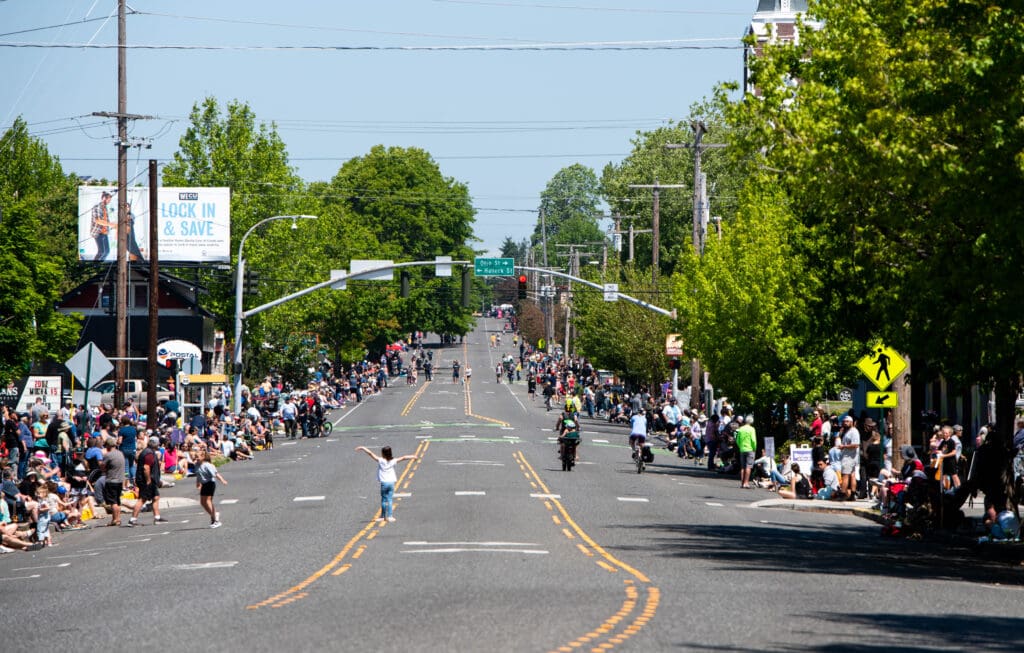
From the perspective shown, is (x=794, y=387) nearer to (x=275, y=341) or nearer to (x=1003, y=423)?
(x=1003, y=423)

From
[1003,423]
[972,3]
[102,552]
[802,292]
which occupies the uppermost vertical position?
[972,3]

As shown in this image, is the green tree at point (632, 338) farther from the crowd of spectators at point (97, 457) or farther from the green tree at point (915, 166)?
the green tree at point (915, 166)

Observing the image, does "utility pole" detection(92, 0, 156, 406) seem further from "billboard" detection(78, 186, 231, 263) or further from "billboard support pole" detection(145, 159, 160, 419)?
"billboard" detection(78, 186, 231, 263)

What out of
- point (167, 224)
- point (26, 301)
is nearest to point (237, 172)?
point (167, 224)

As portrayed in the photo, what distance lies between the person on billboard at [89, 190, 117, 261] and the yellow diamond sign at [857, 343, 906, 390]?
56.3 meters

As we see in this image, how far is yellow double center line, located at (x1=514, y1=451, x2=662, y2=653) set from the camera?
13.6 m

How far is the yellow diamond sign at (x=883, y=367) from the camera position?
31562 mm

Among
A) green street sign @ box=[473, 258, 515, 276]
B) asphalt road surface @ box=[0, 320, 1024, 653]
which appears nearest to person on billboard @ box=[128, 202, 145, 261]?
green street sign @ box=[473, 258, 515, 276]

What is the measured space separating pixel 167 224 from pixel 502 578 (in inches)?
2541

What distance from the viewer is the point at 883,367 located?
3169 cm

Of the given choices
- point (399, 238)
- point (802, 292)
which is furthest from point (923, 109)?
point (399, 238)

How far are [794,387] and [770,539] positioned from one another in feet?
58.1

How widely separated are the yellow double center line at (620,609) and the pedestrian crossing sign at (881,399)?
6.92 metres

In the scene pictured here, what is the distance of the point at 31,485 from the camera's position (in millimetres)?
28719
